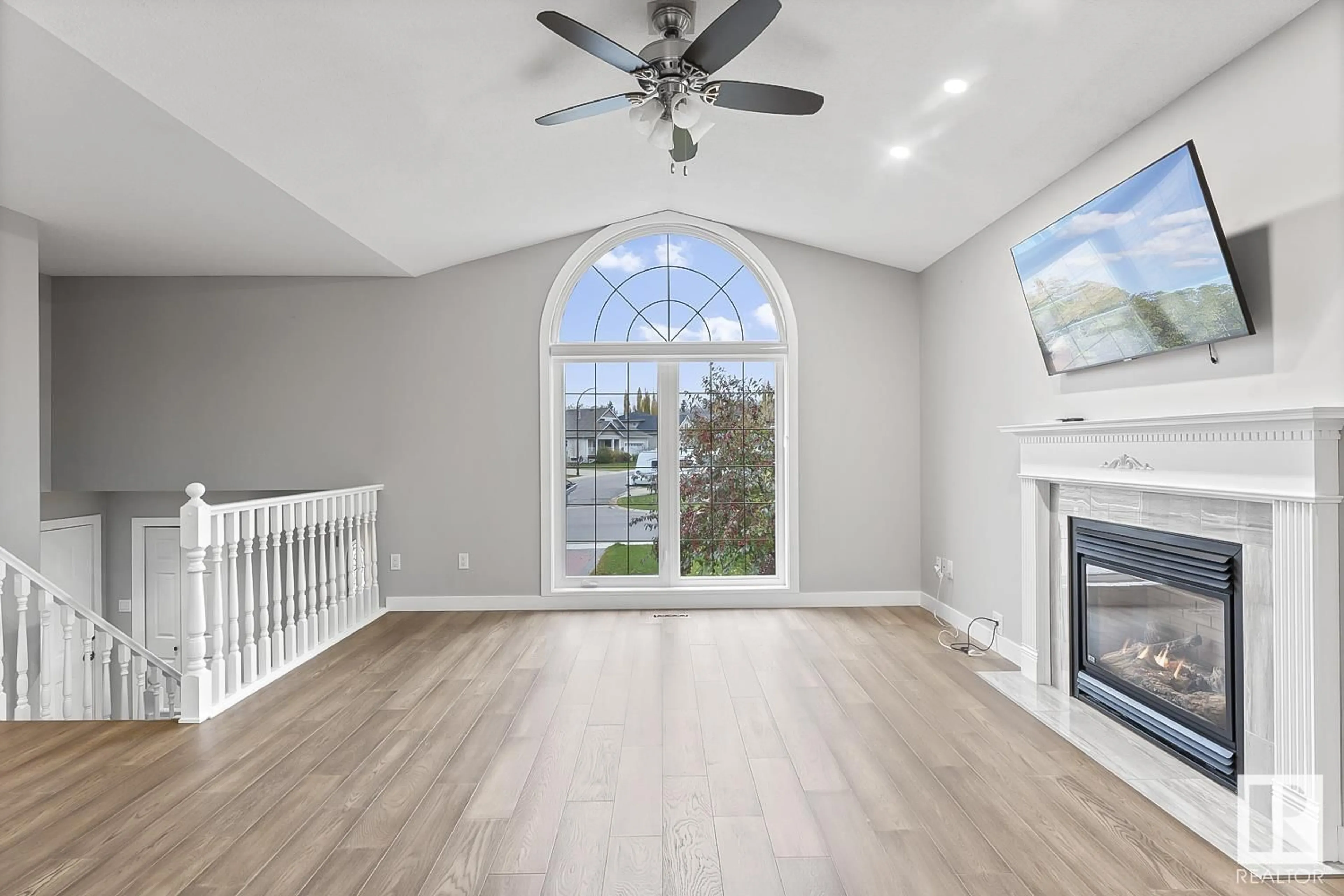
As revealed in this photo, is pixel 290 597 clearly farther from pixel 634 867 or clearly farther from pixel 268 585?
pixel 634 867

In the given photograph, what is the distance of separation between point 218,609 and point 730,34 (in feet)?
10.7

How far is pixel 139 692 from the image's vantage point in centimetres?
428

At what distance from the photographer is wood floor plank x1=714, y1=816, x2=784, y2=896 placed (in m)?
1.97

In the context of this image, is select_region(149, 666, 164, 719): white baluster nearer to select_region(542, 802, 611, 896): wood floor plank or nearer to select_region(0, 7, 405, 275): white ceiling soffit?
select_region(0, 7, 405, 275): white ceiling soffit

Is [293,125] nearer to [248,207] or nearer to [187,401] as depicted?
[248,207]

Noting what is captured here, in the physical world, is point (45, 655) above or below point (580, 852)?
above

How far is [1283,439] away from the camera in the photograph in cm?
221

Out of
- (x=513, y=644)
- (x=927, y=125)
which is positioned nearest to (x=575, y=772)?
(x=513, y=644)

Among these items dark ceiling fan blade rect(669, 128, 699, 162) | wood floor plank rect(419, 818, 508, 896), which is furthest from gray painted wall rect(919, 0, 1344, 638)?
wood floor plank rect(419, 818, 508, 896)

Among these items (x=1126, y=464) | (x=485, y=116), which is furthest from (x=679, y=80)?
(x=1126, y=464)

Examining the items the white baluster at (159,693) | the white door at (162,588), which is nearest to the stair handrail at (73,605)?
the white baluster at (159,693)

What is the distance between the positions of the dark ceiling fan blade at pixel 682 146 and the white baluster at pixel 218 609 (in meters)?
2.63

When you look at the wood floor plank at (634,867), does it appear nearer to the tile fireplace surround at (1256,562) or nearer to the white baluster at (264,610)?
the tile fireplace surround at (1256,562)

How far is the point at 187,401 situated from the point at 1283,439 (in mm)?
6135
